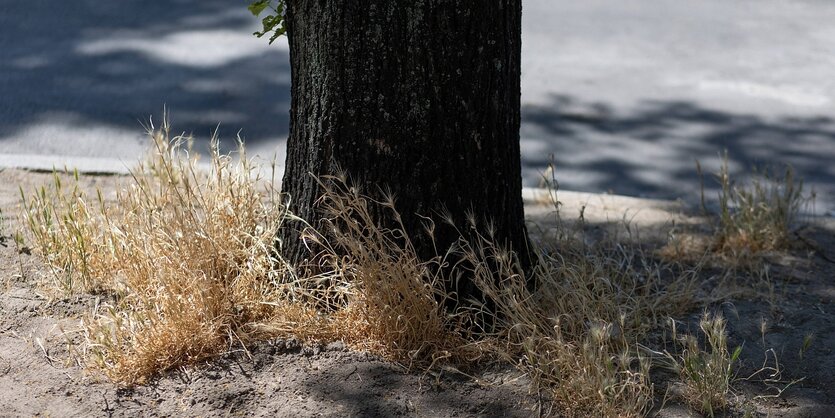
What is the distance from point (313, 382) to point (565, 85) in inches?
177

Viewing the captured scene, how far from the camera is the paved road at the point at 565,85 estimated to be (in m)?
6.05

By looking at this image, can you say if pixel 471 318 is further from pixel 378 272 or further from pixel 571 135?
pixel 571 135

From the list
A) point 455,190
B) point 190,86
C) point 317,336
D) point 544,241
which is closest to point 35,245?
point 317,336

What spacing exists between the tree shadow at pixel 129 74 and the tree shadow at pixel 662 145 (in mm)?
1737

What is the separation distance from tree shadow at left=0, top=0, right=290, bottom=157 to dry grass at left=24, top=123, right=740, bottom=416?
2.33 metres

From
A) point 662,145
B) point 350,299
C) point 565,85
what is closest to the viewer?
point 350,299

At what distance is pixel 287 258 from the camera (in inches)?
141

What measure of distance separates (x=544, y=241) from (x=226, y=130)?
9.34 feet

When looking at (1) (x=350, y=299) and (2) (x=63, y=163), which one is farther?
(2) (x=63, y=163)

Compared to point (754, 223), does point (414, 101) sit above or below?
above

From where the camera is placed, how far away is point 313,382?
3211mm

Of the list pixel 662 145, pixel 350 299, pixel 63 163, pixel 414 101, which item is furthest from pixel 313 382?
pixel 662 145

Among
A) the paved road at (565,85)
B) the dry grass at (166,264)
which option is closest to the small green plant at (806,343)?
the dry grass at (166,264)

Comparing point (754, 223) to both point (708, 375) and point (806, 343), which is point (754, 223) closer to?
point (806, 343)
